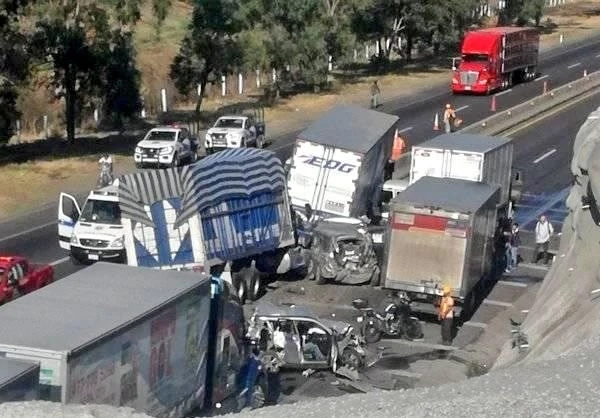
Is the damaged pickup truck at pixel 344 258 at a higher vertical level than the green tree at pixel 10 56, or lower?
lower

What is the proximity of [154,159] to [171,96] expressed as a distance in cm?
2092

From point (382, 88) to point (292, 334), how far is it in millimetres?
44441

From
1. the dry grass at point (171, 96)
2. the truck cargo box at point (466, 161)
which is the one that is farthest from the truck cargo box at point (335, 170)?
the dry grass at point (171, 96)

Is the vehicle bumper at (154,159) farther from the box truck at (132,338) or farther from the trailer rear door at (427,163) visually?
the box truck at (132,338)

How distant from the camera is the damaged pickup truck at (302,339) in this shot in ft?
75.3

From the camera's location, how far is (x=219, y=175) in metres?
29.1

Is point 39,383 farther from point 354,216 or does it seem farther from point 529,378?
point 354,216

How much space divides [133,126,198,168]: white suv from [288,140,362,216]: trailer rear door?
31.1ft

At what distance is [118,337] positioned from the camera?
1553cm

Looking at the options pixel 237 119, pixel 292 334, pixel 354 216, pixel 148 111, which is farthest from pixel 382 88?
pixel 292 334

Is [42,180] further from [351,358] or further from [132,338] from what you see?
[132,338]

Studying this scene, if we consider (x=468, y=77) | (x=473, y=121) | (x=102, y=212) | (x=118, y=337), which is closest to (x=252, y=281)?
(x=102, y=212)

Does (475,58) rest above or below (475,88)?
above

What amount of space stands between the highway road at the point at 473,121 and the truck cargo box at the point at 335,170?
6.56 metres
